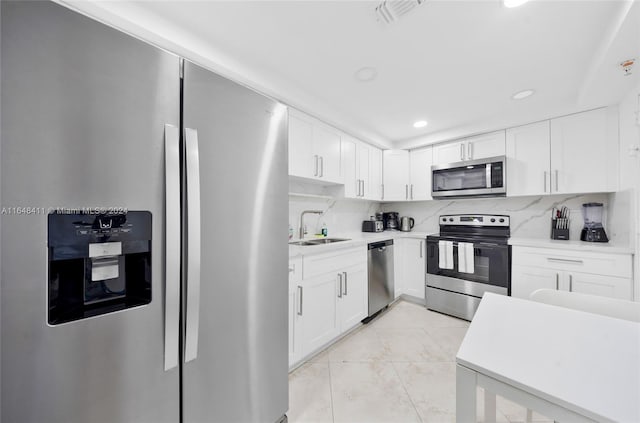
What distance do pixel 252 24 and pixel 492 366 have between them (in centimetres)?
194

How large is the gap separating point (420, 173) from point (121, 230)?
3.40m

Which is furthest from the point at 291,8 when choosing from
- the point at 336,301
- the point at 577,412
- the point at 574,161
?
the point at 574,161

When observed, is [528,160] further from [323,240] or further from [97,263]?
[97,263]

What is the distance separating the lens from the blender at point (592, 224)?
7.48ft

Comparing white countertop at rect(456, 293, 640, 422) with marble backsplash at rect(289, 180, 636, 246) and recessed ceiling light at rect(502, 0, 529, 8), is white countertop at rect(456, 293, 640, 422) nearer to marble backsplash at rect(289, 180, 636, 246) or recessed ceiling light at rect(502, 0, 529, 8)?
recessed ceiling light at rect(502, 0, 529, 8)

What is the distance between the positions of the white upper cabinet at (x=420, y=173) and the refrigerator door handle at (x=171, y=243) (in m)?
3.17

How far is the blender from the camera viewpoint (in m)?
2.28

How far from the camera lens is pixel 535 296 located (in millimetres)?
1267

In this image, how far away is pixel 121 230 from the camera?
2.49ft

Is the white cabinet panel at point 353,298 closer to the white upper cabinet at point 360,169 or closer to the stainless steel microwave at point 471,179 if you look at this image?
the white upper cabinet at point 360,169

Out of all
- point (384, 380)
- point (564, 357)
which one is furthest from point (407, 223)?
point (564, 357)

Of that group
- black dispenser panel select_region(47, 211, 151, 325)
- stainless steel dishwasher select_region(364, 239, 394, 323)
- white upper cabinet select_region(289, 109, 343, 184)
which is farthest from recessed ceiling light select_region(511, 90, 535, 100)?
black dispenser panel select_region(47, 211, 151, 325)

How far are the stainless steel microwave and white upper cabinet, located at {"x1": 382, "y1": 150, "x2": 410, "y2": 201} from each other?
428mm

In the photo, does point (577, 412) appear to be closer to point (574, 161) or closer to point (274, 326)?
point (274, 326)
